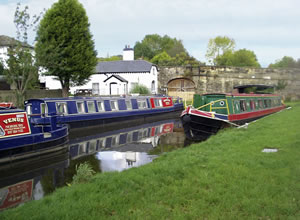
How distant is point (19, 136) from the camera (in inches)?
366

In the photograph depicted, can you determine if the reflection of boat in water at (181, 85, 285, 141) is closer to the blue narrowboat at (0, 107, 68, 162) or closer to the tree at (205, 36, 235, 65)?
the blue narrowboat at (0, 107, 68, 162)

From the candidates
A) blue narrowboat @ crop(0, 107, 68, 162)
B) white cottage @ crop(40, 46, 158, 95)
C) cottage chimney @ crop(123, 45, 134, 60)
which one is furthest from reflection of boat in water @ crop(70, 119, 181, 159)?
cottage chimney @ crop(123, 45, 134, 60)

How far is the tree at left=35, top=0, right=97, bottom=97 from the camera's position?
66.7ft

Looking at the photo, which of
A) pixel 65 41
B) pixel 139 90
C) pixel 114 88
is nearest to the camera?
pixel 65 41

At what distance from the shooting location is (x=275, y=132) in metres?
10.1

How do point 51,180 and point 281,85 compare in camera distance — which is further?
point 281,85

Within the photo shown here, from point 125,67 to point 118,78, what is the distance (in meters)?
3.12

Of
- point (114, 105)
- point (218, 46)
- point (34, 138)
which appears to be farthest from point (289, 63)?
point (34, 138)

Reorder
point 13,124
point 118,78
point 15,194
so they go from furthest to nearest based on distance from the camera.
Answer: point 118,78
point 13,124
point 15,194

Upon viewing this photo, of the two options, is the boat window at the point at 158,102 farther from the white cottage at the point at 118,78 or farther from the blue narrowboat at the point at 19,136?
the blue narrowboat at the point at 19,136

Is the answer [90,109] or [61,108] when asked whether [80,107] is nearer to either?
[90,109]

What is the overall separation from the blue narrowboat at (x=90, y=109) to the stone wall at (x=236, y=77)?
39.4ft

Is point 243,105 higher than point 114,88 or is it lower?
lower

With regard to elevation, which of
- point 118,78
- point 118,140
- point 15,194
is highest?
point 118,78
